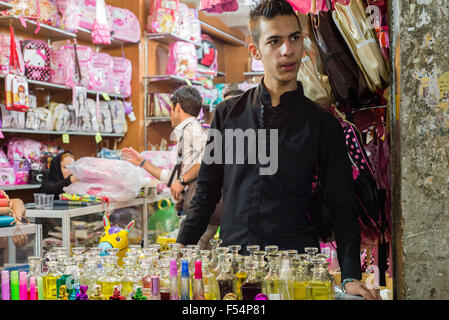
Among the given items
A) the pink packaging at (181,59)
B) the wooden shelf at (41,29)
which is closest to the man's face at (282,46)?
the wooden shelf at (41,29)

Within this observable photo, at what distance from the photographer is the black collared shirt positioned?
1.58m

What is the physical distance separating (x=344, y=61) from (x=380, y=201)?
508 millimetres

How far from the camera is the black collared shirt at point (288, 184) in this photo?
62.3 inches

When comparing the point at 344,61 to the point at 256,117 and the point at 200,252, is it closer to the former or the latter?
the point at 256,117

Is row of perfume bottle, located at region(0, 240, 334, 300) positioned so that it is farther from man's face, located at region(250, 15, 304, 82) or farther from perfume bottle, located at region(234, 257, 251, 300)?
man's face, located at region(250, 15, 304, 82)

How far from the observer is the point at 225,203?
5.64 ft

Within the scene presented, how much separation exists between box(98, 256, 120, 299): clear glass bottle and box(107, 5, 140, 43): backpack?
4308 mm

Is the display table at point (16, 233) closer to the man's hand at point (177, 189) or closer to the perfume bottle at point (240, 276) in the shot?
the man's hand at point (177, 189)

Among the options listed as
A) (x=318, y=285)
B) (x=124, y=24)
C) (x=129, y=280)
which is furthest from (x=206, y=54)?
(x=318, y=285)

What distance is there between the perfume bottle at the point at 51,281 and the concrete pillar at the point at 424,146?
0.94 metres

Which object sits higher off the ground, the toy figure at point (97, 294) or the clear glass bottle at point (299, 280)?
the clear glass bottle at point (299, 280)

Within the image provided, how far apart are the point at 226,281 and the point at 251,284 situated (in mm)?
64

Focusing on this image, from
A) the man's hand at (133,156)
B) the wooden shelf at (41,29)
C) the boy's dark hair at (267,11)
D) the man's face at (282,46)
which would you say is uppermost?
the wooden shelf at (41,29)
